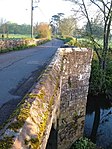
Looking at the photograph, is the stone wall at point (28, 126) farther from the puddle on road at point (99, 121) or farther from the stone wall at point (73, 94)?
the puddle on road at point (99, 121)

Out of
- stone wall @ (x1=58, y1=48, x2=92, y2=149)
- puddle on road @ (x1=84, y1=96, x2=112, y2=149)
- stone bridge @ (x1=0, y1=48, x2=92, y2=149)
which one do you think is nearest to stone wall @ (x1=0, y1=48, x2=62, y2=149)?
stone bridge @ (x1=0, y1=48, x2=92, y2=149)

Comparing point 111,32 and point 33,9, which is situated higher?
point 33,9

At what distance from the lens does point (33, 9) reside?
4184 centimetres

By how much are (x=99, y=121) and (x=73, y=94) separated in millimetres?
7116

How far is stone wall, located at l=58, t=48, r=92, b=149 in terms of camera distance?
8781mm

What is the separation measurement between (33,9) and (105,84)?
24.1 meters

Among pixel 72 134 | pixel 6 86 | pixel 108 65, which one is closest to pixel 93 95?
pixel 108 65

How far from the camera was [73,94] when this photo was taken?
960cm

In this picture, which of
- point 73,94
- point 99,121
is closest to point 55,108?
point 73,94

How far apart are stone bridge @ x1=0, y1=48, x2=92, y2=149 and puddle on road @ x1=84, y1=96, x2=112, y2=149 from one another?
2552 millimetres

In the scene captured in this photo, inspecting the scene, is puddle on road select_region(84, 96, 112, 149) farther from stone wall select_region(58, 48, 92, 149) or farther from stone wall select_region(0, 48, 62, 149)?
stone wall select_region(0, 48, 62, 149)

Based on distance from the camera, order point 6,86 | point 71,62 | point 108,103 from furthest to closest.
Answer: point 108,103, point 71,62, point 6,86

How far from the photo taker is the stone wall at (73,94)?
8.78 metres

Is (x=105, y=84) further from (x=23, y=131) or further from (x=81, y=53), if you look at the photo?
(x=23, y=131)
